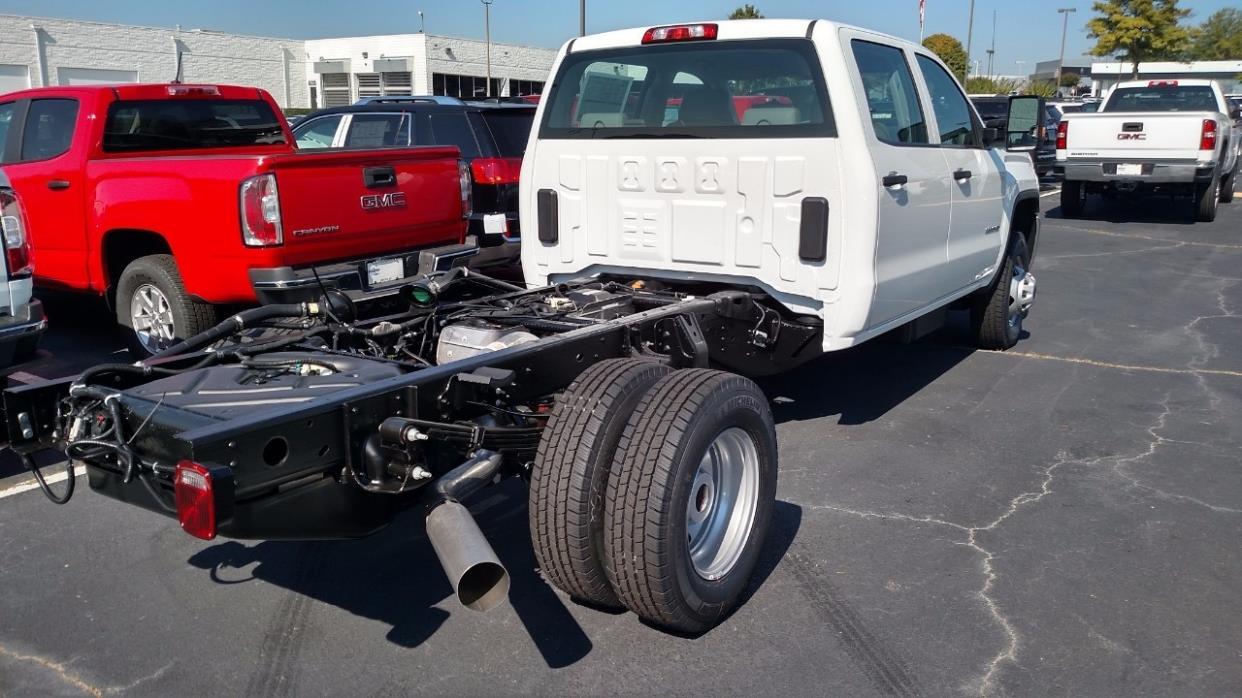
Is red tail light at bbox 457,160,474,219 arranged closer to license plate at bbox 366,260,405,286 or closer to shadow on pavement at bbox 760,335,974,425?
license plate at bbox 366,260,405,286

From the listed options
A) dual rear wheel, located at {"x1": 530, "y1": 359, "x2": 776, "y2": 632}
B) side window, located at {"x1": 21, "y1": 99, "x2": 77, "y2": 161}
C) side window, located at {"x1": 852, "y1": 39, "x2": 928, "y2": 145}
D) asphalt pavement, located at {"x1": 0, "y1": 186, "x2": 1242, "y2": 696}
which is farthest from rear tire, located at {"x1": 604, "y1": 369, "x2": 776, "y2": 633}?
side window, located at {"x1": 21, "y1": 99, "x2": 77, "y2": 161}

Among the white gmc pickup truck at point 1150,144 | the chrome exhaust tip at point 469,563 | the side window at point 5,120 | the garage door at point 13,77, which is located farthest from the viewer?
the garage door at point 13,77

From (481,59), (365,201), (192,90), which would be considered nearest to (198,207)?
(365,201)

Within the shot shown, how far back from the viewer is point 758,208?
16.6 feet

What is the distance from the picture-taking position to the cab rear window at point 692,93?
504 cm

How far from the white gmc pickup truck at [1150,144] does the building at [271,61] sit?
1326 inches

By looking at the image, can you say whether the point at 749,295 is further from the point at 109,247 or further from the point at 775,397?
the point at 109,247

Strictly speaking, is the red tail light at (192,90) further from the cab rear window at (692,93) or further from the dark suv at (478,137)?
the cab rear window at (692,93)

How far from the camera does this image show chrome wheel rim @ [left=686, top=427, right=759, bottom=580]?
3.72 metres

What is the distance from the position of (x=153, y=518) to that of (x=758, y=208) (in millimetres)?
3151

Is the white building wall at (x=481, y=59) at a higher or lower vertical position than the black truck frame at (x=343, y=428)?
higher

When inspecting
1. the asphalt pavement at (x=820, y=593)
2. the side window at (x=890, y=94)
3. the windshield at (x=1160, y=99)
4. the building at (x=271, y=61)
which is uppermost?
the building at (x=271, y=61)

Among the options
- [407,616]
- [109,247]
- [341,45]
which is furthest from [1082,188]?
[341,45]

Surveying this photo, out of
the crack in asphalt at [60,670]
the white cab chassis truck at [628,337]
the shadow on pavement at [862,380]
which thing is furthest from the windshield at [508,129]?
the crack in asphalt at [60,670]
